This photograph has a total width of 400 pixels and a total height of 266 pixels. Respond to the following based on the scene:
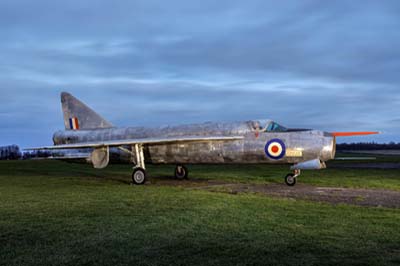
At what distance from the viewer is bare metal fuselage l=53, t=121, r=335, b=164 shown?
1416 centimetres

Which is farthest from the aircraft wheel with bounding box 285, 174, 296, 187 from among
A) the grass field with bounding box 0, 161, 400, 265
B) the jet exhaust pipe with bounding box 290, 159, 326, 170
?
the grass field with bounding box 0, 161, 400, 265

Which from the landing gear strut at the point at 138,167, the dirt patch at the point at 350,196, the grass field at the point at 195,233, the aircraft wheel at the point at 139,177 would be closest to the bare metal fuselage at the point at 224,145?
the landing gear strut at the point at 138,167

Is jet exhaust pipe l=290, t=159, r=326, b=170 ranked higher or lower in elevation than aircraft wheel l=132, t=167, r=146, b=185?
higher

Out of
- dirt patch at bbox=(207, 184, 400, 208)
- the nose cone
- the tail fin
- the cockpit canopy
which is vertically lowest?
dirt patch at bbox=(207, 184, 400, 208)

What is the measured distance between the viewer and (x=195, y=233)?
20.1 ft

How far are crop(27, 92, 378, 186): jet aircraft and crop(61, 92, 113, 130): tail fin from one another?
740mm

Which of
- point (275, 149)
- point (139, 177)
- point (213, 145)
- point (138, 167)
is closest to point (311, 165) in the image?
point (275, 149)

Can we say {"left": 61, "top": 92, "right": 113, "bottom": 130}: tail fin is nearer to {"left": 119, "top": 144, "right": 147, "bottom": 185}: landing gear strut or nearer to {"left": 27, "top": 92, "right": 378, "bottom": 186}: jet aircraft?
{"left": 27, "top": 92, "right": 378, "bottom": 186}: jet aircraft

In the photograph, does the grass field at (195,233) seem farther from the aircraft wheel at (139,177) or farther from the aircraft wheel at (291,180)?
the aircraft wheel at (139,177)

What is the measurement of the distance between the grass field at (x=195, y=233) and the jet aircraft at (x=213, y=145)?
4860 millimetres

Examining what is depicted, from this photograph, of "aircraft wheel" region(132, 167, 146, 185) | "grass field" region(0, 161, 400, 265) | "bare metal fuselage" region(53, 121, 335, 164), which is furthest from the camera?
"aircraft wheel" region(132, 167, 146, 185)

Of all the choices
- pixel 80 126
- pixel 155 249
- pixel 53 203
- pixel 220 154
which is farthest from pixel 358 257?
pixel 80 126

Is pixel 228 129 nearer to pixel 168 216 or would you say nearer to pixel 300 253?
pixel 168 216

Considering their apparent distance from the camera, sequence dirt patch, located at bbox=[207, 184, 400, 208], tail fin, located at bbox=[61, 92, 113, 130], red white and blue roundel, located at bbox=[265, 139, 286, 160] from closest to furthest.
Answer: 1. dirt patch, located at bbox=[207, 184, 400, 208]
2. red white and blue roundel, located at bbox=[265, 139, 286, 160]
3. tail fin, located at bbox=[61, 92, 113, 130]
